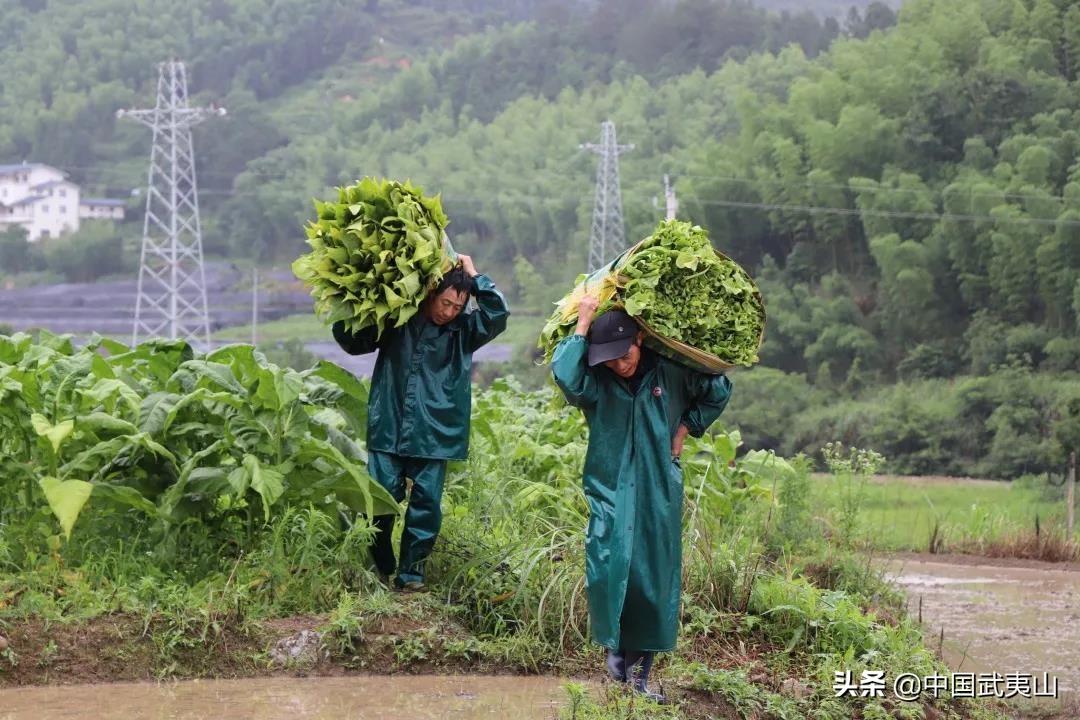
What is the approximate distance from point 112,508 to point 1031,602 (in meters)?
6.10

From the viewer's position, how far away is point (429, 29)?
286 ft

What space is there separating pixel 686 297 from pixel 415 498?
1.56 m

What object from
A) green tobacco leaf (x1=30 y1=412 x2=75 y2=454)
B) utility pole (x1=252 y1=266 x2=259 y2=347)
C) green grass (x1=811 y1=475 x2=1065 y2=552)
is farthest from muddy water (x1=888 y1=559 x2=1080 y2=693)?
utility pole (x1=252 y1=266 x2=259 y2=347)

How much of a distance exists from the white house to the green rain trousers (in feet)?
198

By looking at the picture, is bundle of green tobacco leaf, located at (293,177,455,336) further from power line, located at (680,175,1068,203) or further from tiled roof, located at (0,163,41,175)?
tiled roof, located at (0,163,41,175)

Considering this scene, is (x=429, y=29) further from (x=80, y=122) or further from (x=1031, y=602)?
(x=1031, y=602)

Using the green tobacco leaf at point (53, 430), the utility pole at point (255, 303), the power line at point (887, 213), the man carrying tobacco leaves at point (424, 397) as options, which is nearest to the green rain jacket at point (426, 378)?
the man carrying tobacco leaves at point (424, 397)

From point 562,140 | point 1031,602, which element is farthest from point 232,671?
point 562,140

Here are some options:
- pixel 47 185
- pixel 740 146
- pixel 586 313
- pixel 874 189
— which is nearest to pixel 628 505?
pixel 586 313

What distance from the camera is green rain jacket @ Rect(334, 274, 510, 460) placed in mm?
6148

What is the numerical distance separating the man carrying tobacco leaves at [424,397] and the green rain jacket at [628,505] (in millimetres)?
976

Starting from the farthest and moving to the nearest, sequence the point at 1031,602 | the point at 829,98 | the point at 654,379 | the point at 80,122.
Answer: the point at 80,122, the point at 829,98, the point at 1031,602, the point at 654,379

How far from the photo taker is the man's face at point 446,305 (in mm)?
6172

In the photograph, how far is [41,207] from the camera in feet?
206
